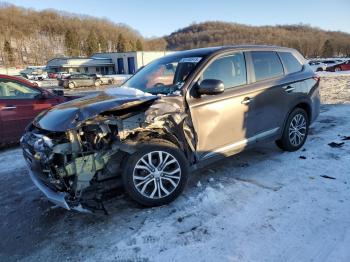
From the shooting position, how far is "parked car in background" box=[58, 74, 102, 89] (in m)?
35.0

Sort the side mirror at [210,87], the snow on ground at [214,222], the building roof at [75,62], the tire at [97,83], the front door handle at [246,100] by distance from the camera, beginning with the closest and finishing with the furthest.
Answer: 1. the snow on ground at [214,222]
2. the side mirror at [210,87]
3. the front door handle at [246,100]
4. the tire at [97,83]
5. the building roof at [75,62]

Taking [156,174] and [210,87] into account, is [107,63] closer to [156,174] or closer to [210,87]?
[210,87]

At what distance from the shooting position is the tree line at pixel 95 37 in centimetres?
11012

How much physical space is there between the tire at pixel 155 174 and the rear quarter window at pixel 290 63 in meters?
2.65

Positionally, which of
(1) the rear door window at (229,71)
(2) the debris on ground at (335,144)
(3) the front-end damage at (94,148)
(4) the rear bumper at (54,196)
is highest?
(1) the rear door window at (229,71)

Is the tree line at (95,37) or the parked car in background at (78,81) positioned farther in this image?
the tree line at (95,37)

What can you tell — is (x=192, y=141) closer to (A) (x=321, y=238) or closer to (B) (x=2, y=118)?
(A) (x=321, y=238)

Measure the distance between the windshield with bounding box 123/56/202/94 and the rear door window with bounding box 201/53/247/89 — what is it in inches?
8.7

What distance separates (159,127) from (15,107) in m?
4.31

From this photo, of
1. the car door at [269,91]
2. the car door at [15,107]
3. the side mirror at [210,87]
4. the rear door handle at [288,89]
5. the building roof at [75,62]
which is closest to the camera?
the side mirror at [210,87]

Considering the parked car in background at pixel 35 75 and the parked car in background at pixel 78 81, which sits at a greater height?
the parked car in background at pixel 78 81

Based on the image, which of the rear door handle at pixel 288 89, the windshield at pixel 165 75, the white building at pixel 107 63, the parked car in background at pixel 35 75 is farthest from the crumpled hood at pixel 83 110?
the white building at pixel 107 63

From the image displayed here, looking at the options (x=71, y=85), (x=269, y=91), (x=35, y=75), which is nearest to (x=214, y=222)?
(x=269, y=91)

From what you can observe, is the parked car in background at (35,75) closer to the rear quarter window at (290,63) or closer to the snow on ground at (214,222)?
the rear quarter window at (290,63)
